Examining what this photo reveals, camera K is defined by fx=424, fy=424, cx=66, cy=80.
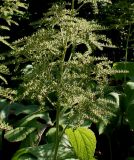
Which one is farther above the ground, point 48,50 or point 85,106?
point 48,50

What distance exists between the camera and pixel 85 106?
295 cm

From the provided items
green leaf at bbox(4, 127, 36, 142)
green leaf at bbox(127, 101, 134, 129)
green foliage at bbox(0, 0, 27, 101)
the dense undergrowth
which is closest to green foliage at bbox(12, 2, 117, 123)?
the dense undergrowth

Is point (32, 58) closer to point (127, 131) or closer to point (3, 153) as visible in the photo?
point (3, 153)

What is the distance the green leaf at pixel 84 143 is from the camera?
3430mm

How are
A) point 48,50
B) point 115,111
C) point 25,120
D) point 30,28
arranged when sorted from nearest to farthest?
point 48,50 < point 25,120 < point 115,111 < point 30,28

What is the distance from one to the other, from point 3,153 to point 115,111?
125 centimetres

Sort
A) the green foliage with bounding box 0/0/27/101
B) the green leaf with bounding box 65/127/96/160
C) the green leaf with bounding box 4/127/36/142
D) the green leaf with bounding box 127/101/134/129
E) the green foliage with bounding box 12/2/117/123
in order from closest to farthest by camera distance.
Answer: the green foliage with bounding box 0/0/27/101, the green foliage with bounding box 12/2/117/123, the green leaf with bounding box 65/127/96/160, the green leaf with bounding box 4/127/36/142, the green leaf with bounding box 127/101/134/129

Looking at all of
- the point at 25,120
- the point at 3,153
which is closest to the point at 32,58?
the point at 25,120

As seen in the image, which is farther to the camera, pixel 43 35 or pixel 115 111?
pixel 115 111

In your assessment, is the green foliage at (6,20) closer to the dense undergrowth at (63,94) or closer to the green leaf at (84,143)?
the dense undergrowth at (63,94)

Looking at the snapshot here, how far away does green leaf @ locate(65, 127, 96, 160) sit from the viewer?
3430mm

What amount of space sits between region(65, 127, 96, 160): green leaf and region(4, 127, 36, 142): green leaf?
519mm

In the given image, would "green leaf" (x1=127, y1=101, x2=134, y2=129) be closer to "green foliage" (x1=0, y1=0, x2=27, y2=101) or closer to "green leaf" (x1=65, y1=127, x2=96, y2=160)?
"green leaf" (x1=65, y1=127, x2=96, y2=160)

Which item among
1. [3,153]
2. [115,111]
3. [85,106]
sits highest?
[85,106]
